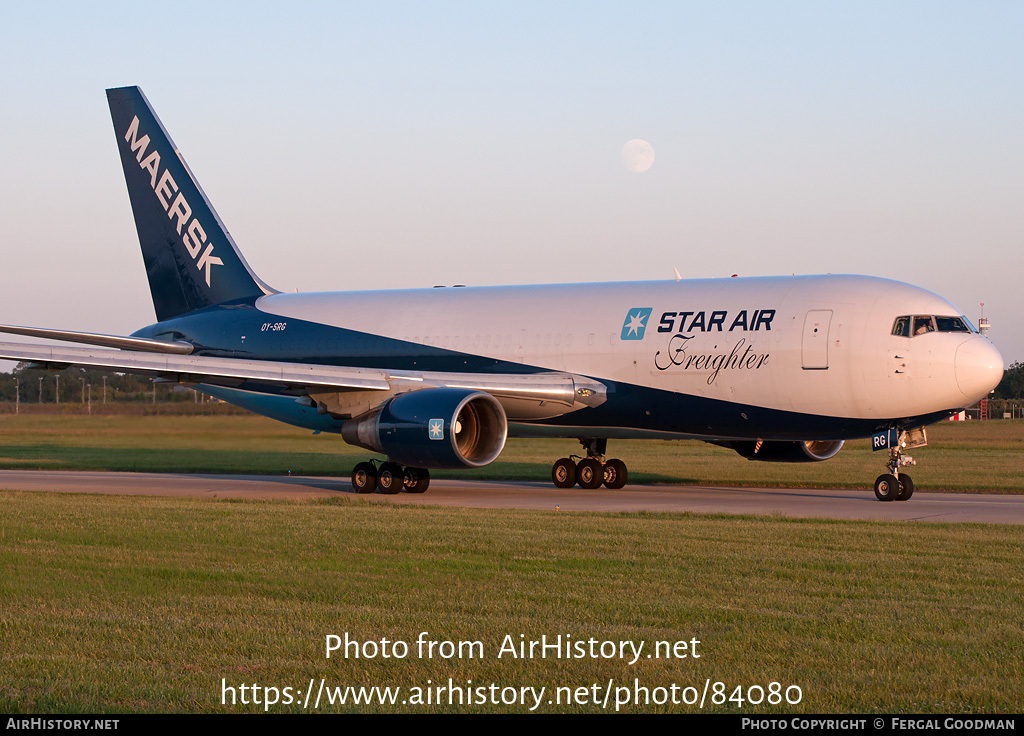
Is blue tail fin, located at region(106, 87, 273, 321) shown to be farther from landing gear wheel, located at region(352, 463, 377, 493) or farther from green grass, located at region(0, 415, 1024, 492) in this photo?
landing gear wheel, located at region(352, 463, 377, 493)

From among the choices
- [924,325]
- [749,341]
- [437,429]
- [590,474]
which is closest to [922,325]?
[924,325]

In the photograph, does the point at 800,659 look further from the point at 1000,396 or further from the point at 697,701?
the point at 1000,396

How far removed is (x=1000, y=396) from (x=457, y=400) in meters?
68.7

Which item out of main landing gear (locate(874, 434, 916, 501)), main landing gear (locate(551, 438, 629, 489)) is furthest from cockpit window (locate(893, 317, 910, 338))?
main landing gear (locate(551, 438, 629, 489))

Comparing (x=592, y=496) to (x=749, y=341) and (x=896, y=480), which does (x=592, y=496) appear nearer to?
(x=749, y=341)

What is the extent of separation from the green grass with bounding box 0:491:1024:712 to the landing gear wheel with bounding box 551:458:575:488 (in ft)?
30.0

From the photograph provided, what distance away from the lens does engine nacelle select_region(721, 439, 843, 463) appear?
2352cm

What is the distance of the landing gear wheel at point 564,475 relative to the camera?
2458 centimetres

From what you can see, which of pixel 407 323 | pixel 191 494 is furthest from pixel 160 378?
pixel 407 323

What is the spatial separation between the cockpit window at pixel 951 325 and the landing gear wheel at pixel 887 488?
2593 millimetres

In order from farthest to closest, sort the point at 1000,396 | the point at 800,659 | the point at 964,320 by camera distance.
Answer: the point at 1000,396, the point at 964,320, the point at 800,659

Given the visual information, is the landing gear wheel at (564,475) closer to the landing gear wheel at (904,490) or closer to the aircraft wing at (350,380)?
the aircraft wing at (350,380)

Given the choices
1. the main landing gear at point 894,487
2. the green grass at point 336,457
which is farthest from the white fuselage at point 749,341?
the green grass at point 336,457
